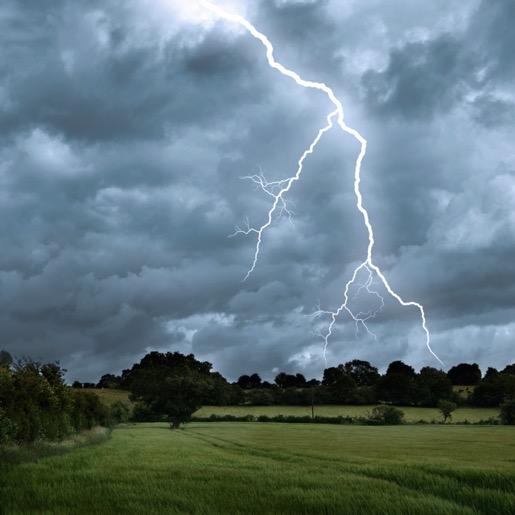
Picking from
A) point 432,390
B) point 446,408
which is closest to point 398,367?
point 432,390

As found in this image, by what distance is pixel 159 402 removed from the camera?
9525cm

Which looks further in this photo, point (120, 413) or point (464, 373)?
point (464, 373)

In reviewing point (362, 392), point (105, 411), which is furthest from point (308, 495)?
point (362, 392)

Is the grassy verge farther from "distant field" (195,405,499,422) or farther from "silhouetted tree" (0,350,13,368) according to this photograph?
"distant field" (195,405,499,422)

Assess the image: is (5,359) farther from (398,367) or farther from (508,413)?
(398,367)

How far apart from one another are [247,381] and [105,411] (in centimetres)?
11136

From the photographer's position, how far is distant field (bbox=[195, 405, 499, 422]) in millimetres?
108975

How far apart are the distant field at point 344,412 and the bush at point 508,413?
8545 mm

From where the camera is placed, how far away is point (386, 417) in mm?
98188

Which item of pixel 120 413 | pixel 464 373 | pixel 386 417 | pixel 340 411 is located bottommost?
pixel 386 417

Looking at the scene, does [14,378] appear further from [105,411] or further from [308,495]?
[105,411]

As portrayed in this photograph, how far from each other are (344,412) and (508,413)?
29345 millimetres

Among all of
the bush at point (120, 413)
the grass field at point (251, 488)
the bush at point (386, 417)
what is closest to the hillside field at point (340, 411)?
the bush at point (386, 417)

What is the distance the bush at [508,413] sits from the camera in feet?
311
